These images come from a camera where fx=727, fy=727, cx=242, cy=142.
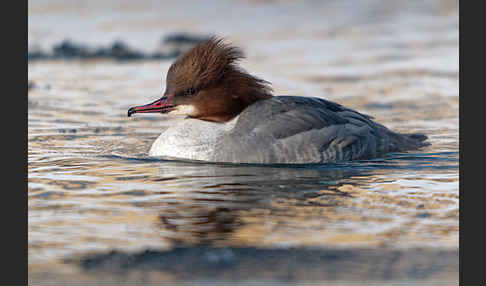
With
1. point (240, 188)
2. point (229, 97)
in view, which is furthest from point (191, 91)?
point (240, 188)

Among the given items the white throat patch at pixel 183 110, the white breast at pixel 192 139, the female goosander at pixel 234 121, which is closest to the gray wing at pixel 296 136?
the female goosander at pixel 234 121

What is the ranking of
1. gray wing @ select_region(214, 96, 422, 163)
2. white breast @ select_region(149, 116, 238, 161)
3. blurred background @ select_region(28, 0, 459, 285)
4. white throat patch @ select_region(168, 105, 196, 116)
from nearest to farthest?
blurred background @ select_region(28, 0, 459, 285)
gray wing @ select_region(214, 96, 422, 163)
white breast @ select_region(149, 116, 238, 161)
white throat patch @ select_region(168, 105, 196, 116)

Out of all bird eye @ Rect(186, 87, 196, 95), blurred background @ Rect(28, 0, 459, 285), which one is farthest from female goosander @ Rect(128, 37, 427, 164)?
blurred background @ Rect(28, 0, 459, 285)

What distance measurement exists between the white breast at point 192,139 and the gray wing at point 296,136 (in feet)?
0.34

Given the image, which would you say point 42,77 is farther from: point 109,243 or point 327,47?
point 109,243

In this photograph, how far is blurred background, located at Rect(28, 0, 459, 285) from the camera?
434cm

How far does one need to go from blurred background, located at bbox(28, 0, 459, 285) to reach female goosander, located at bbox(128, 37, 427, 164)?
0.80 feet

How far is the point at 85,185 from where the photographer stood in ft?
20.8

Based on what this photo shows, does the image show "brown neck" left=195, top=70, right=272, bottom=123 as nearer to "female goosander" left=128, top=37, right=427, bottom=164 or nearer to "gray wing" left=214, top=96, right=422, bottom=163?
"female goosander" left=128, top=37, right=427, bottom=164

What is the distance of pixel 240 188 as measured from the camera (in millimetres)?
6195

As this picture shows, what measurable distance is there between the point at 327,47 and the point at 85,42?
18.4 feet

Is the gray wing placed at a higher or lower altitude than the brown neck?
lower

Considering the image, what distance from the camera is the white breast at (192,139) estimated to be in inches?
290

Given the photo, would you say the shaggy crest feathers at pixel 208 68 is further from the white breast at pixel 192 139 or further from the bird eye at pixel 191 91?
the white breast at pixel 192 139
